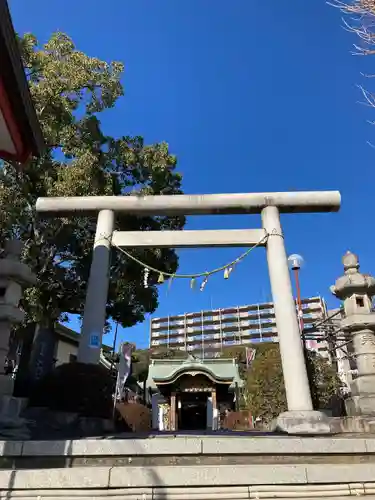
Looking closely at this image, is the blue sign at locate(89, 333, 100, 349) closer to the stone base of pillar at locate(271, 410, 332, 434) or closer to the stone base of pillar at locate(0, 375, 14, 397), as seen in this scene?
the stone base of pillar at locate(0, 375, 14, 397)

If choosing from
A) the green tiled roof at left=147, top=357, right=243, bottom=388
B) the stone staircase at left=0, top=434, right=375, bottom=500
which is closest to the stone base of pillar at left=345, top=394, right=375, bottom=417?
the stone staircase at left=0, top=434, right=375, bottom=500

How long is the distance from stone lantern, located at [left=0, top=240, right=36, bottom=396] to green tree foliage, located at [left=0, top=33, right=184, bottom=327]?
4.63m

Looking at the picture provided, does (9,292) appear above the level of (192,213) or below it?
→ below

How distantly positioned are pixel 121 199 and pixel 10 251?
295 centimetres

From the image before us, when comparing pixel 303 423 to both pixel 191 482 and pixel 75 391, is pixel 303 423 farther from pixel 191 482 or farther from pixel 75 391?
pixel 75 391

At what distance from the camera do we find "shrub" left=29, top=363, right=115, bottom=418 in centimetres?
677

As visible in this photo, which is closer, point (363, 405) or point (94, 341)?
point (363, 405)

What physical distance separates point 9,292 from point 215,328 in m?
75.5

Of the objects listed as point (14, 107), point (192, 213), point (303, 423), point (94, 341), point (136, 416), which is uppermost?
point (192, 213)

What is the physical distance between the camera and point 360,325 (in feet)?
23.4

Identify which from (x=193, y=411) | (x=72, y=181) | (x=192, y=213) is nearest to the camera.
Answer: (x=192, y=213)

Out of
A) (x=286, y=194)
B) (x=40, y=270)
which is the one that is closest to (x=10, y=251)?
(x=40, y=270)

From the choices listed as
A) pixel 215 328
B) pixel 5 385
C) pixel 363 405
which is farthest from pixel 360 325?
pixel 215 328

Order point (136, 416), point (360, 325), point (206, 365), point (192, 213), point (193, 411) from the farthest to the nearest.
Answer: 1. point (206, 365)
2. point (193, 411)
3. point (136, 416)
4. point (192, 213)
5. point (360, 325)
